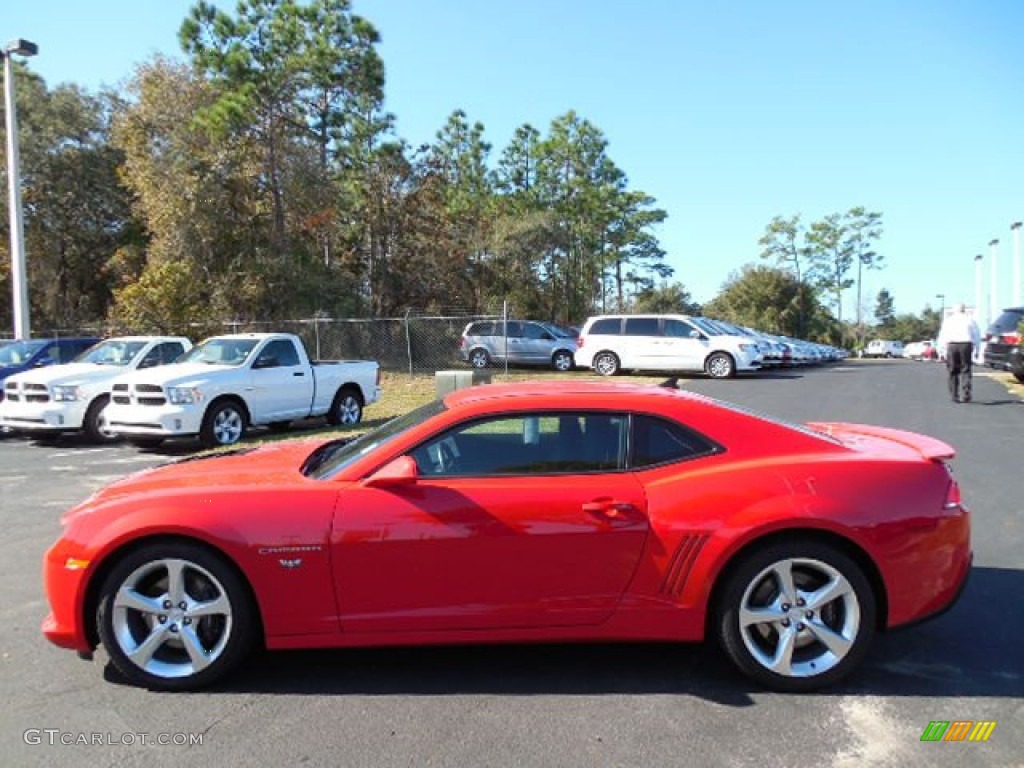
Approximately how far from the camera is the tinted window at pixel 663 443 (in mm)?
3791

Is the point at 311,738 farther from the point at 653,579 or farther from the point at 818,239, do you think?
the point at 818,239

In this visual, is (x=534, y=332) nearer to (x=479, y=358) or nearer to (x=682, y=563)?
(x=479, y=358)

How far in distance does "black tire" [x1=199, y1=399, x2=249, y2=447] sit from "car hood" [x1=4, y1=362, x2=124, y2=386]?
2250mm

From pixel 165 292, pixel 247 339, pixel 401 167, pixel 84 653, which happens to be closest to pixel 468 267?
pixel 401 167

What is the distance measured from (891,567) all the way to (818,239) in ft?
229

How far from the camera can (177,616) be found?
3674 millimetres

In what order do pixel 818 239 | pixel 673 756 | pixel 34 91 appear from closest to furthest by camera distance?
pixel 673 756
pixel 34 91
pixel 818 239

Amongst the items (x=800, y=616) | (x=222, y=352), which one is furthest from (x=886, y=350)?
(x=800, y=616)

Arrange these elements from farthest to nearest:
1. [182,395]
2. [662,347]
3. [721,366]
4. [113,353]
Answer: [662,347] < [721,366] < [113,353] < [182,395]

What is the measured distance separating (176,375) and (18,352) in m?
6.31

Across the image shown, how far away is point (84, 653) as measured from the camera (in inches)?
150

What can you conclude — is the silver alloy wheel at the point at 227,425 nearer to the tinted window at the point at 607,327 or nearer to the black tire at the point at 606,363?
the black tire at the point at 606,363

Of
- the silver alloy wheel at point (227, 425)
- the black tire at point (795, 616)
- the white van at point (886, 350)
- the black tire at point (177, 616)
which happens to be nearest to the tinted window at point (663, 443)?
the black tire at point (795, 616)

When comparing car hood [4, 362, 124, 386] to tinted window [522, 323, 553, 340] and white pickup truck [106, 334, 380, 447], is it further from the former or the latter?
tinted window [522, 323, 553, 340]
